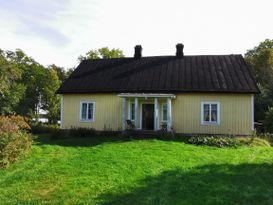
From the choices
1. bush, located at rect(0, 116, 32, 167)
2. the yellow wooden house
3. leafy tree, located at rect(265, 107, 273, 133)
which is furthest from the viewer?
leafy tree, located at rect(265, 107, 273, 133)

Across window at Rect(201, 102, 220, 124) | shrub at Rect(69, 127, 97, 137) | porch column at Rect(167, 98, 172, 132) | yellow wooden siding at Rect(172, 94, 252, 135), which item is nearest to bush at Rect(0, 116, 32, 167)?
shrub at Rect(69, 127, 97, 137)

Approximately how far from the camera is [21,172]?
427 inches

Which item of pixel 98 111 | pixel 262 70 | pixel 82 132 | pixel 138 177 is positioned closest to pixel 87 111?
pixel 98 111

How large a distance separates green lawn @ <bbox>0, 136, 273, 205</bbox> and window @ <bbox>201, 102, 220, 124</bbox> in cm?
614

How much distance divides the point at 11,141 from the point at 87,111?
36.8ft

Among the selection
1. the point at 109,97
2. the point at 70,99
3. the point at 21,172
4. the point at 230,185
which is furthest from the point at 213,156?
the point at 70,99

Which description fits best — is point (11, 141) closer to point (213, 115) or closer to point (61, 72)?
point (213, 115)

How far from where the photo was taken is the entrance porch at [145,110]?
2102 centimetres

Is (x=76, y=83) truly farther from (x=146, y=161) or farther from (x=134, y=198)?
(x=134, y=198)

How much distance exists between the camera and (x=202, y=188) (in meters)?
9.23

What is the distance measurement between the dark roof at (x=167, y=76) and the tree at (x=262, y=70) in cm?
1355

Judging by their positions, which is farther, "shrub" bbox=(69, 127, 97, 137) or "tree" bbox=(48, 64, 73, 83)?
"tree" bbox=(48, 64, 73, 83)

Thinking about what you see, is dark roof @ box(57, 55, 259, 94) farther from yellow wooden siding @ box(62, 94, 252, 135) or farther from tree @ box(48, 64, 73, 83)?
tree @ box(48, 64, 73, 83)

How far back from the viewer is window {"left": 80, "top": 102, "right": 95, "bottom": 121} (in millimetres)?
23094
